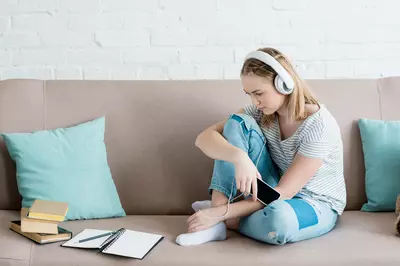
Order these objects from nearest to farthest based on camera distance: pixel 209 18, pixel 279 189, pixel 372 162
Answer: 1. pixel 279 189
2. pixel 372 162
3. pixel 209 18

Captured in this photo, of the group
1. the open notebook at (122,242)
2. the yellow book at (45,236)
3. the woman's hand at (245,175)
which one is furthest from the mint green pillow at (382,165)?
the yellow book at (45,236)

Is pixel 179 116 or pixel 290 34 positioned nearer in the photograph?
pixel 179 116

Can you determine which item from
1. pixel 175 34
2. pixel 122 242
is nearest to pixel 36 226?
pixel 122 242

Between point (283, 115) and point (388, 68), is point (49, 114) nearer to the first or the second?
point (283, 115)

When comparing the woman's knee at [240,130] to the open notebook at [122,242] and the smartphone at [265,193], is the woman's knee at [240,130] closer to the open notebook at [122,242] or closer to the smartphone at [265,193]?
the smartphone at [265,193]

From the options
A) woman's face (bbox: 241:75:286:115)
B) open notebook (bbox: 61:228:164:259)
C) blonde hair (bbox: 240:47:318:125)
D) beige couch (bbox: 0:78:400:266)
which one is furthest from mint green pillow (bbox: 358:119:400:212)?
open notebook (bbox: 61:228:164:259)

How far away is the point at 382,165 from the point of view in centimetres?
230

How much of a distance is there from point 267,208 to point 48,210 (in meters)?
0.70

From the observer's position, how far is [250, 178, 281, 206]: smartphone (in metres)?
1.96

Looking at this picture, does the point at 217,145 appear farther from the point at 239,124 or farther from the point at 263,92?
the point at 263,92

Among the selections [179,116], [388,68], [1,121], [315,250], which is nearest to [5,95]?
[1,121]

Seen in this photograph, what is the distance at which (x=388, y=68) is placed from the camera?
2781 millimetres

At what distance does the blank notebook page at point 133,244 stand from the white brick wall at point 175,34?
3.08 ft

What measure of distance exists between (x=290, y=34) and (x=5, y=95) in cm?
124
